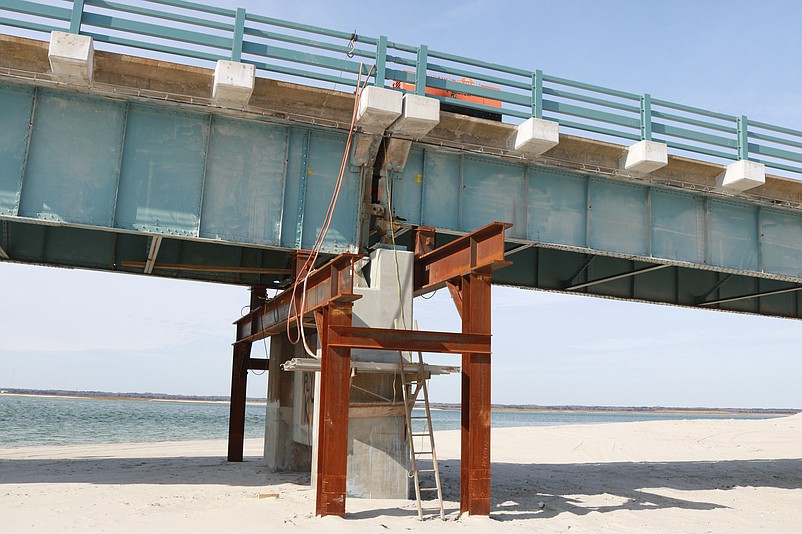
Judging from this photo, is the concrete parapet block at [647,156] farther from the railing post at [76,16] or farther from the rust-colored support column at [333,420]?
the railing post at [76,16]

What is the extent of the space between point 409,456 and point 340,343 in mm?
3713

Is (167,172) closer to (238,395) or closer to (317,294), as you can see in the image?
(317,294)

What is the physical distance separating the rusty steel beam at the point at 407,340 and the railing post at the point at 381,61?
17.1 ft

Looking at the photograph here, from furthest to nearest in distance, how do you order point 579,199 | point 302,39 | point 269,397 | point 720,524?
point 269,397
point 579,199
point 302,39
point 720,524

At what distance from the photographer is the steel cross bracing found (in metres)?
11.3

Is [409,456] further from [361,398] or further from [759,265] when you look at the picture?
[759,265]

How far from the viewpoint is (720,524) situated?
12.9 m

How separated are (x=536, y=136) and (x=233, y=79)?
6.38m

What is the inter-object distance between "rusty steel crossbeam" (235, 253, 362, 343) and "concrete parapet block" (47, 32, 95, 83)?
218 inches

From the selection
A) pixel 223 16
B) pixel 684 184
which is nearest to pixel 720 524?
pixel 684 184

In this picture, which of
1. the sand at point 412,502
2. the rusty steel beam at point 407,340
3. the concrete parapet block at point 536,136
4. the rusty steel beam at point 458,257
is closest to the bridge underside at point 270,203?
the concrete parapet block at point 536,136

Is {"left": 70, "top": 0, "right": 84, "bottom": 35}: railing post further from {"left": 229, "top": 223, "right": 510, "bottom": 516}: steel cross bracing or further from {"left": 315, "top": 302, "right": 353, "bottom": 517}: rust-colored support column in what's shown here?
{"left": 315, "top": 302, "right": 353, "bottom": 517}: rust-colored support column

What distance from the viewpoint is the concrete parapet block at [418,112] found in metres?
14.0

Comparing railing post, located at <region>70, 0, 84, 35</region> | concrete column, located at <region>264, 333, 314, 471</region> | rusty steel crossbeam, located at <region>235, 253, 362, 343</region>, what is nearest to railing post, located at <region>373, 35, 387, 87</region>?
rusty steel crossbeam, located at <region>235, 253, 362, 343</region>
